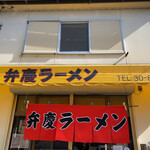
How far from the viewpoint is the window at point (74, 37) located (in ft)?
19.2

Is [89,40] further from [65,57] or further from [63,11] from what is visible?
[63,11]

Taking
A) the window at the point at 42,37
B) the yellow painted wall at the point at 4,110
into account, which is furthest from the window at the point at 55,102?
the window at the point at 42,37

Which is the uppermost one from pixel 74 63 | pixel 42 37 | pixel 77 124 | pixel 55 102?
pixel 42 37

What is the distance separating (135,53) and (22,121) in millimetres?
5712

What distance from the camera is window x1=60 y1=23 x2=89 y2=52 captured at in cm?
602

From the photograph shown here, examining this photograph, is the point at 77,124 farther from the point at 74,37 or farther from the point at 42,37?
the point at 42,37

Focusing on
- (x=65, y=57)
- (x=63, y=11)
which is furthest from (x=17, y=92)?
(x=63, y=11)

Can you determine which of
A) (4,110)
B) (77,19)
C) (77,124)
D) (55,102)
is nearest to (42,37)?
(77,19)

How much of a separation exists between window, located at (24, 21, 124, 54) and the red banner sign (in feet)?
8.46

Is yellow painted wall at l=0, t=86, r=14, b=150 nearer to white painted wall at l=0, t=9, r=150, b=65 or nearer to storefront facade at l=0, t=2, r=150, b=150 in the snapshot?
storefront facade at l=0, t=2, r=150, b=150

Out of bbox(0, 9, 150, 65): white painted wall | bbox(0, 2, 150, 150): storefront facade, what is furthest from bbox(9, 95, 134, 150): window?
bbox(0, 9, 150, 65): white painted wall

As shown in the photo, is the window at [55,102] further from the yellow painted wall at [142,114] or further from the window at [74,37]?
the window at [74,37]

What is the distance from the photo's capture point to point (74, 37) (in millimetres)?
6277

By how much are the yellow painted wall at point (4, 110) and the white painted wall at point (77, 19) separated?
1.35m
